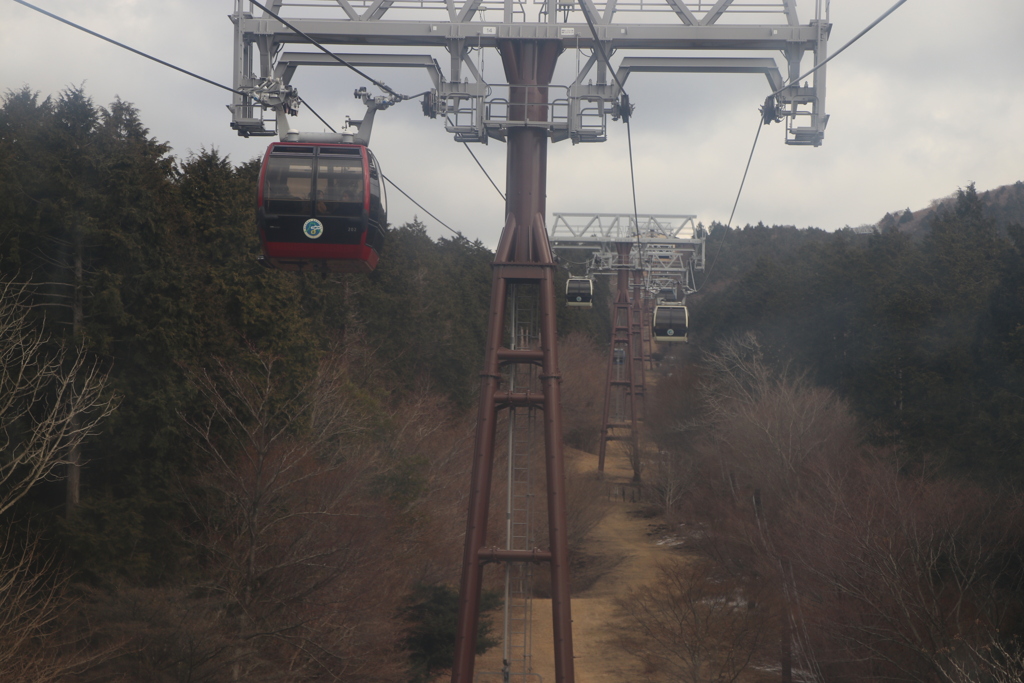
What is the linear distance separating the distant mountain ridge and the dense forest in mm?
29976

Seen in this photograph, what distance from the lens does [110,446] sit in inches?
972

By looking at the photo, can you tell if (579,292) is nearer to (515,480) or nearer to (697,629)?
(697,629)

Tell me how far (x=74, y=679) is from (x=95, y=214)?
13.4 metres

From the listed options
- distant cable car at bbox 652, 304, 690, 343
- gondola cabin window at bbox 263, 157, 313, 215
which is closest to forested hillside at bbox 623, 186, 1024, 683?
distant cable car at bbox 652, 304, 690, 343

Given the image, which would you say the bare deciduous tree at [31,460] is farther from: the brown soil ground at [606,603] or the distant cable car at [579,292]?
the distant cable car at [579,292]

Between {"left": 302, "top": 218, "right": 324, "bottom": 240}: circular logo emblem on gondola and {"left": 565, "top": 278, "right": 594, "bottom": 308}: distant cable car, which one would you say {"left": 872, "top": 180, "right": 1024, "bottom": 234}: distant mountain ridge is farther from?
{"left": 302, "top": 218, "right": 324, "bottom": 240}: circular logo emblem on gondola

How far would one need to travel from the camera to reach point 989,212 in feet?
234

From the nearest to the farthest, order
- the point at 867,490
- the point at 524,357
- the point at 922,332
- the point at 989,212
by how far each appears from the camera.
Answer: the point at 524,357, the point at 867,490, the point at 922,332, the point at 989,212

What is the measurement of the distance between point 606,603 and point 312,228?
26008 millimetres

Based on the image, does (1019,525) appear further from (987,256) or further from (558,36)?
(987,256)

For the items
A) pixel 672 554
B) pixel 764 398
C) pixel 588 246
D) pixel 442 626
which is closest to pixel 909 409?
pixel 764 398

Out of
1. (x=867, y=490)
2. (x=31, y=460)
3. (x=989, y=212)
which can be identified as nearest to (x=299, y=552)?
(x=31, y=460)

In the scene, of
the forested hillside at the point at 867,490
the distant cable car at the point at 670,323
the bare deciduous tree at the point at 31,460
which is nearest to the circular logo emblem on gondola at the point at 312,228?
the bare deciduous tree at the point at 31,460

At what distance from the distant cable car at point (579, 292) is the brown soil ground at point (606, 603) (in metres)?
9.49
